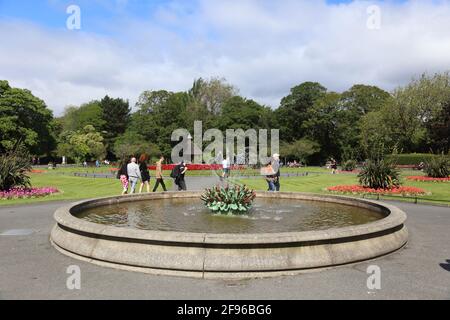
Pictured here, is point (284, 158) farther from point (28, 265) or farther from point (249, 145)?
point (28, 265)

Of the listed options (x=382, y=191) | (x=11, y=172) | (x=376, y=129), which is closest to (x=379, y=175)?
(x=382, y=191)

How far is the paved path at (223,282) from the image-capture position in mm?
5566

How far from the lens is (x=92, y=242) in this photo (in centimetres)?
734

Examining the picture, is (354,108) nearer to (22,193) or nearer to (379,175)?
(379,175)

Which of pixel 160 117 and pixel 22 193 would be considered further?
pixel 160 117

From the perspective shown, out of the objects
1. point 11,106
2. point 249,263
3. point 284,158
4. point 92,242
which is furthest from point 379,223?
point 284,158

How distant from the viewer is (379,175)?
66.5 ft

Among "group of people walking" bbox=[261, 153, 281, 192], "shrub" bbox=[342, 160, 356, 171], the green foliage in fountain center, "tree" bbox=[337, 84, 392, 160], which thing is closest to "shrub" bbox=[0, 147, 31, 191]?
"group of people walking" bbox=[261, 153, 281, 192]

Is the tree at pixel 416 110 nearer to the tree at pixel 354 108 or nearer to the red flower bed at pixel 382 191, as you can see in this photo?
the tree at pixel 354 108

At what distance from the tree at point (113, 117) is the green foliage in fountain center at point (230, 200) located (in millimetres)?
87279

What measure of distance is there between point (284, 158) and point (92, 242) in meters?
68.9

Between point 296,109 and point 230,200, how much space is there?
70695 mm

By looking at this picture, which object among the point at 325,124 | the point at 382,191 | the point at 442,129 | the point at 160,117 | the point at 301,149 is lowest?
the point at 382,191

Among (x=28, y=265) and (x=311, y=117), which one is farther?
(x=311, y=117)
